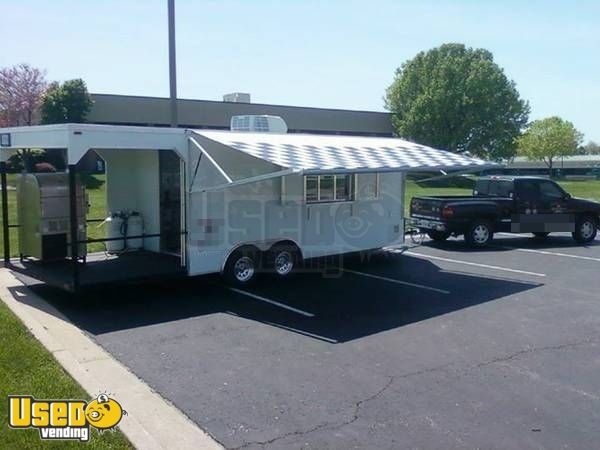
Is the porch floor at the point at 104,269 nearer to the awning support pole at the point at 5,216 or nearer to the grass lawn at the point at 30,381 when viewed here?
the awning support pole at the point at 5,216

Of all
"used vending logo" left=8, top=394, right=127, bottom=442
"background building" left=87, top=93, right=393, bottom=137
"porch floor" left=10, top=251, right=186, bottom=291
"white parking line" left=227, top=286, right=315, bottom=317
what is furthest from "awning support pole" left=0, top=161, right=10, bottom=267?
"background building" left=87, top=93, right=393, bottom=137

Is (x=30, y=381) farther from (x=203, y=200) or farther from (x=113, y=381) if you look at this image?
(x=203, y=200)

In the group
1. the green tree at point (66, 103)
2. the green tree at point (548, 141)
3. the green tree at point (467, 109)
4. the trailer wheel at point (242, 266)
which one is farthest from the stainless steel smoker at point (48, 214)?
the green tree at point (548, 141)

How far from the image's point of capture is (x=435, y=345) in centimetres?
719

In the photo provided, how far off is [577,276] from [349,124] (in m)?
43.5

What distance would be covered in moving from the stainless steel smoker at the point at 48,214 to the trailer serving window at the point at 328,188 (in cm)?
397

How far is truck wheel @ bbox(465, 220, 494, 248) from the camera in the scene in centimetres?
1506

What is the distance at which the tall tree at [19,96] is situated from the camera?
142 ft

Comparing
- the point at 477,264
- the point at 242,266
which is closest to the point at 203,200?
the point at 242,266

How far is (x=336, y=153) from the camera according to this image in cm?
1019

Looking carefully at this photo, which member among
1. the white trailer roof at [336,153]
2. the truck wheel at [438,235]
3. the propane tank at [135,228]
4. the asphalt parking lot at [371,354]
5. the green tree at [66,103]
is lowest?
the asphalt parking lot at [371,354]

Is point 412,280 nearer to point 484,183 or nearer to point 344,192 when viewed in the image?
point 344,192

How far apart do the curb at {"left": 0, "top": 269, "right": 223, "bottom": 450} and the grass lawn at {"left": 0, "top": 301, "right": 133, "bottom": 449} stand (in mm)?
110

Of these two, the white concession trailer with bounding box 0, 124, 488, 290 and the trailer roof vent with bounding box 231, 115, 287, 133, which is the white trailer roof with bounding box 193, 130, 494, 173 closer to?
the white concession trailer with bounding box 0, 124, 488, 290
